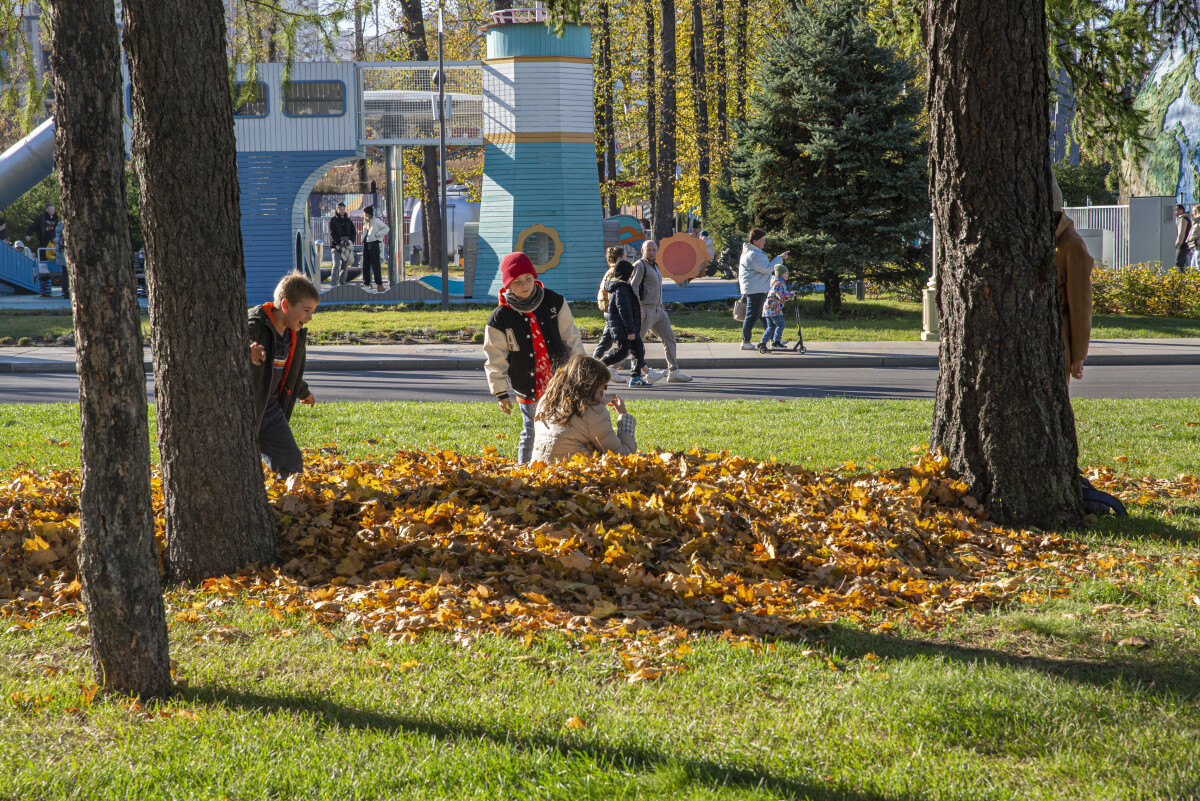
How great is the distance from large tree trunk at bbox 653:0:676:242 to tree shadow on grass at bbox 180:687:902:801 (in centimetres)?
2684

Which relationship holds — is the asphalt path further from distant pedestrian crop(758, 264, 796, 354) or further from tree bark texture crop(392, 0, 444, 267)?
tree bark texture crop(392, 0, 444, 267)

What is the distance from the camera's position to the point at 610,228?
2905 cm

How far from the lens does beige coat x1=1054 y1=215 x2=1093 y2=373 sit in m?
6.07

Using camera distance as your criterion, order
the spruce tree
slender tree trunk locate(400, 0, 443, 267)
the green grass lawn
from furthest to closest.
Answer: slender tree trunk locate(400, 0, 443, 267) → the spruce tree → the green grass lawn

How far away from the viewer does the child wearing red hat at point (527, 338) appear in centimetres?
720

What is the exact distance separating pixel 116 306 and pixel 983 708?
3.15 m

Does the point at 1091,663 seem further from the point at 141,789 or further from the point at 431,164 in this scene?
the point at 431,164

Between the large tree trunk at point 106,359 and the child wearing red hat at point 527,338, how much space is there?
374 cm

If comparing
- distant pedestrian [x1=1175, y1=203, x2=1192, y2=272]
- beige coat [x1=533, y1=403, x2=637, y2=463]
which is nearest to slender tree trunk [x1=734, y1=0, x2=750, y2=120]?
distant pedestrian [x1=1175, y1=203, x2=1192, y2=272]

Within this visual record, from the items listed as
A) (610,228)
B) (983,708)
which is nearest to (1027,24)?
(983,708)

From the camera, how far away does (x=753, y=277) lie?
17422 millimetres

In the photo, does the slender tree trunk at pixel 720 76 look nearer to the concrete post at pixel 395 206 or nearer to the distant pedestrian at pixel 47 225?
the concrete post at pixel 395 206

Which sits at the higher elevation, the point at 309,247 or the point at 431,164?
the point at 431,164

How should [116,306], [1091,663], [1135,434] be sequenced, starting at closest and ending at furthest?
[116,306]
[1091,663]
[1135,434]
